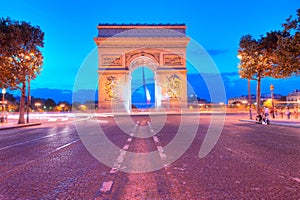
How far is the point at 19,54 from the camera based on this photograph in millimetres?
21297

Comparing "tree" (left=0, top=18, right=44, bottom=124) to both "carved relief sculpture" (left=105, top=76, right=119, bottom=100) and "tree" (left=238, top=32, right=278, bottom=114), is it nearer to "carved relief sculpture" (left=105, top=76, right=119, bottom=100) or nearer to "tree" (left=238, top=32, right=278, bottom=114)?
"tree" (left=238, top=32, right=278, bottom=114)

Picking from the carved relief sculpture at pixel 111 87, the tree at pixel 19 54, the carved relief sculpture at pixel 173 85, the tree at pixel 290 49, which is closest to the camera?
the tree at pixel 290 49

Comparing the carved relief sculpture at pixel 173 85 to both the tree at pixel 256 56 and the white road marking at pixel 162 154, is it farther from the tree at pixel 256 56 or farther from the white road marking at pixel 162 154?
the white road marking at pixel 162 154

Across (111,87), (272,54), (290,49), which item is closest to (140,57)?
(111,87)

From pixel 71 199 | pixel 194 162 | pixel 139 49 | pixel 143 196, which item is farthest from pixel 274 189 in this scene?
pixel 139 49

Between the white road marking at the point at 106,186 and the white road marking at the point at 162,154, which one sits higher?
the white road marking at the point at 162,154

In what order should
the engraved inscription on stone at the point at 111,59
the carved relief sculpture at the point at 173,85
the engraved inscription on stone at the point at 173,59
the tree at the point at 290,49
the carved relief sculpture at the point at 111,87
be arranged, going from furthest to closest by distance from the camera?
the engraved inscription on stone at the point at 173,59, the carved relief sculpture at the point at 173,85, the engraved inscription on stone at the point at 111,59, the carved relief sculpture at the point at 111,87, the tree at the point at 290,49

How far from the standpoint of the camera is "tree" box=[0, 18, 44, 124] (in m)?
19.5

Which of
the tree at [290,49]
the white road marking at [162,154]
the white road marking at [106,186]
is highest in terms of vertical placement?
the tree at [290,49]

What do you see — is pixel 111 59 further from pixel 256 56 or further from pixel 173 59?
pixel 256 56

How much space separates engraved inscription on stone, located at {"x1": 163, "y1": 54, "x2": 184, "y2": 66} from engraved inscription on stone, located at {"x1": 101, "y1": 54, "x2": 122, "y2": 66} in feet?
24.2

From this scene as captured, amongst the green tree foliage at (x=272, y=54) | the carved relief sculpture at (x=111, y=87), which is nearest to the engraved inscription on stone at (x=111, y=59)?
the carved relief sculpture at (x=111, y=87)

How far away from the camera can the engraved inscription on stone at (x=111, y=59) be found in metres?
46.0

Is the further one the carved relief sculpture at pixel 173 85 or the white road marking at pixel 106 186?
the carved relief sculpture at pixel 173 85
